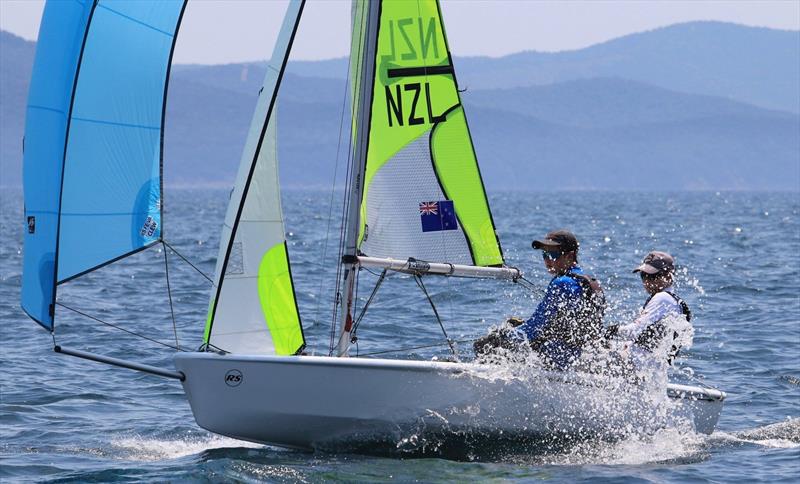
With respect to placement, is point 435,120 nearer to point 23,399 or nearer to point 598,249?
point 23,399

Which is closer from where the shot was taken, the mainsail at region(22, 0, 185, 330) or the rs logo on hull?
the mainsail at region(22, 0, 185, 330)

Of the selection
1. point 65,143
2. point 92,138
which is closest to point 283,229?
point 92,138

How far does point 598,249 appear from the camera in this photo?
27188 millimetres

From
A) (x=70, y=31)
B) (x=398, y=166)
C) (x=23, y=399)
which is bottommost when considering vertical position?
(x=23, y=399)

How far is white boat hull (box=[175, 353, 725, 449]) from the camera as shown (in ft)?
25.0

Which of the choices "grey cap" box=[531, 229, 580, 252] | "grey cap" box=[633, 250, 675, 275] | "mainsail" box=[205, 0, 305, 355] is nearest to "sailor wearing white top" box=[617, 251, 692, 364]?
"grey cap" box=[633, 250, 675, 275]

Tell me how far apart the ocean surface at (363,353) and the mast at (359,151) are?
897 mm

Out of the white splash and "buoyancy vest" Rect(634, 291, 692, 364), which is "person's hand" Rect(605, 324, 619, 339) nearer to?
"buoyancy vest" Rect(634, 291, 692, 364)

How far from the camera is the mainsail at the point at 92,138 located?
728 cm

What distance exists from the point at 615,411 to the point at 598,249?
19.1 m

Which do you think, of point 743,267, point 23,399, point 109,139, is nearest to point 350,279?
point 109,139

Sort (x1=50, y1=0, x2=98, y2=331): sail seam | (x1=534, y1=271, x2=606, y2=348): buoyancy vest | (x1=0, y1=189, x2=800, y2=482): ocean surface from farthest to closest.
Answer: (x1=534, y1=271, x2=606, y2=348): buoyancy vest → (x1=0, y1=189, x2=800, y2=482): ocean surface → (x1=50, y1=0, x2=98, y2=331): sail seam

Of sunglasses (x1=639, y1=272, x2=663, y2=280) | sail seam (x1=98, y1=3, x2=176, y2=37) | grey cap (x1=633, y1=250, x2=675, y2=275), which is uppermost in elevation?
sail seam (x1=98, y1=3, x2=176, y2=37)

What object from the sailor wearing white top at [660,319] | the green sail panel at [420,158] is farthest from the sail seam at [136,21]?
the sailor wearing white top at [660,319]
